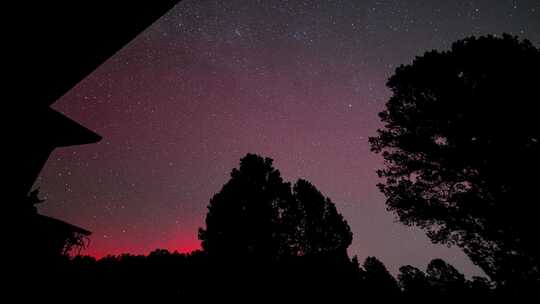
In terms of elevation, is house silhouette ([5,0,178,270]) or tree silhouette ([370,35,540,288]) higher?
tree silhouette ([370,35,540,288])

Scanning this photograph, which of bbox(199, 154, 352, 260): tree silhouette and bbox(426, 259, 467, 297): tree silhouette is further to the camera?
bbox(199, 154, 352, 260): tree silhouette

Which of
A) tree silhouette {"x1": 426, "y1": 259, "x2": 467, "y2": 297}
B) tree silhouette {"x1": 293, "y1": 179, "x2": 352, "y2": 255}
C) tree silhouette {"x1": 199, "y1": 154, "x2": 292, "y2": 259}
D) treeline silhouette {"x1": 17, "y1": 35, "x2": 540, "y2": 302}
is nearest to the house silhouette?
treeline silhouette {"x1": 17, "y1": 35, "x2": 540, "y2": 302}

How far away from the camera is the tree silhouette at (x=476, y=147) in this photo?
8.30m

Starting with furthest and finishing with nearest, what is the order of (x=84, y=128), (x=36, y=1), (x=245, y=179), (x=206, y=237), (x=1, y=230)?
(x=245, y=179), (x=206, y=237), (x=84, y=128), (x=1, y=230), (x=36, y=1)

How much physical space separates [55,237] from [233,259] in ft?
35.4

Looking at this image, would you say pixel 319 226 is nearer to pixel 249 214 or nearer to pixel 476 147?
pixel 249 214

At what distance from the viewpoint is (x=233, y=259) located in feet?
58.7

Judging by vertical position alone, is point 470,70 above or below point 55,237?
above

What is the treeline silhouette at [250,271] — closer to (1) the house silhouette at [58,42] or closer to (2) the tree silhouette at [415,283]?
(2) the tree silhouette at [415,283]

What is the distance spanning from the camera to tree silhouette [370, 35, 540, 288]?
327 inches

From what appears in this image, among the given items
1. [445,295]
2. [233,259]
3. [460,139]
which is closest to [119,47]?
[460,139]

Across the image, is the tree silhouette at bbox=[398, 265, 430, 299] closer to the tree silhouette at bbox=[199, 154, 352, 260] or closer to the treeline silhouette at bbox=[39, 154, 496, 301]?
the treeline silhouette at bbox=[39, 154, 496, 301]

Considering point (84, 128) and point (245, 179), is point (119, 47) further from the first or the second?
point (245, 179)

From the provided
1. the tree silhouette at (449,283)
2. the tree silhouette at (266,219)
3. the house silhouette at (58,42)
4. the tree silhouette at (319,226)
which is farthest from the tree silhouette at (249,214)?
the house silhouette at (58,42)
